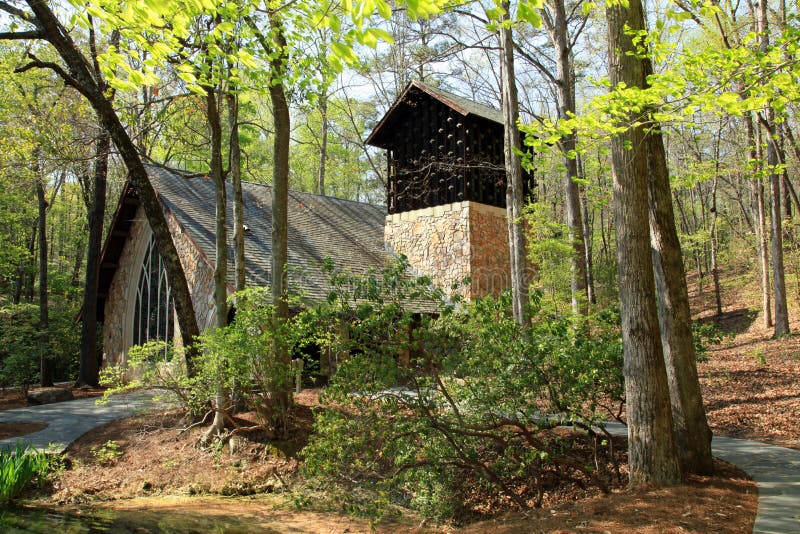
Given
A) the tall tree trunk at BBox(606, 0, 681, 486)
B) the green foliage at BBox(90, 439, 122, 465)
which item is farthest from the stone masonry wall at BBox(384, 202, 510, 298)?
the tall tree trunk at BBox(606, 0, 681, 486)

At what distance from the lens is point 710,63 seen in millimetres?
5215

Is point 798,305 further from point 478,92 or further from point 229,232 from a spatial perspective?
point 229,232

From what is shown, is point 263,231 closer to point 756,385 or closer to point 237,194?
point 237,194

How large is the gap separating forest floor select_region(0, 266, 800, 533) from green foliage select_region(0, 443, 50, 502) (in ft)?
1.06

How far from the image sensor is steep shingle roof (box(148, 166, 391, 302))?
1419 cm

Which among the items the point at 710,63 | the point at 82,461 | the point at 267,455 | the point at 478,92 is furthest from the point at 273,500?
the point at 478,92

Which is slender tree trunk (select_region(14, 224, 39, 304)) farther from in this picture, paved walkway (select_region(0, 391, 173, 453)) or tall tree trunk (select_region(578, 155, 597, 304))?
tall tree trunk (select_region(578, 155, 597, 304))

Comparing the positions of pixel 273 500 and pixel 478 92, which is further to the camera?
pixel 478 92

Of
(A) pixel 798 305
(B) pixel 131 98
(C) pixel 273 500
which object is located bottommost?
(C) pixel 273 500

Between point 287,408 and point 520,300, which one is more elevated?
point 520,300

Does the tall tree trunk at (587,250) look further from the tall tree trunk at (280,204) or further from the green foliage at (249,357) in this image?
the green foliage at (249,357)

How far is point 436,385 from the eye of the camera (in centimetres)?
574

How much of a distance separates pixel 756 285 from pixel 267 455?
59.0 ft

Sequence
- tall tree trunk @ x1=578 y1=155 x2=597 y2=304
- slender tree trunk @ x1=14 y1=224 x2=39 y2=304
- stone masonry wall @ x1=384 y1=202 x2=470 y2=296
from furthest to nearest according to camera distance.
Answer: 1. slender tree trunk @ x1=14 y1=224 x2=39 y2=304
2. tall tree trunk @ x1=578 y1=155 x2=597 y2=304
3. stone masonry wall @ x1=384 y1=202 x2=470 y2=296
